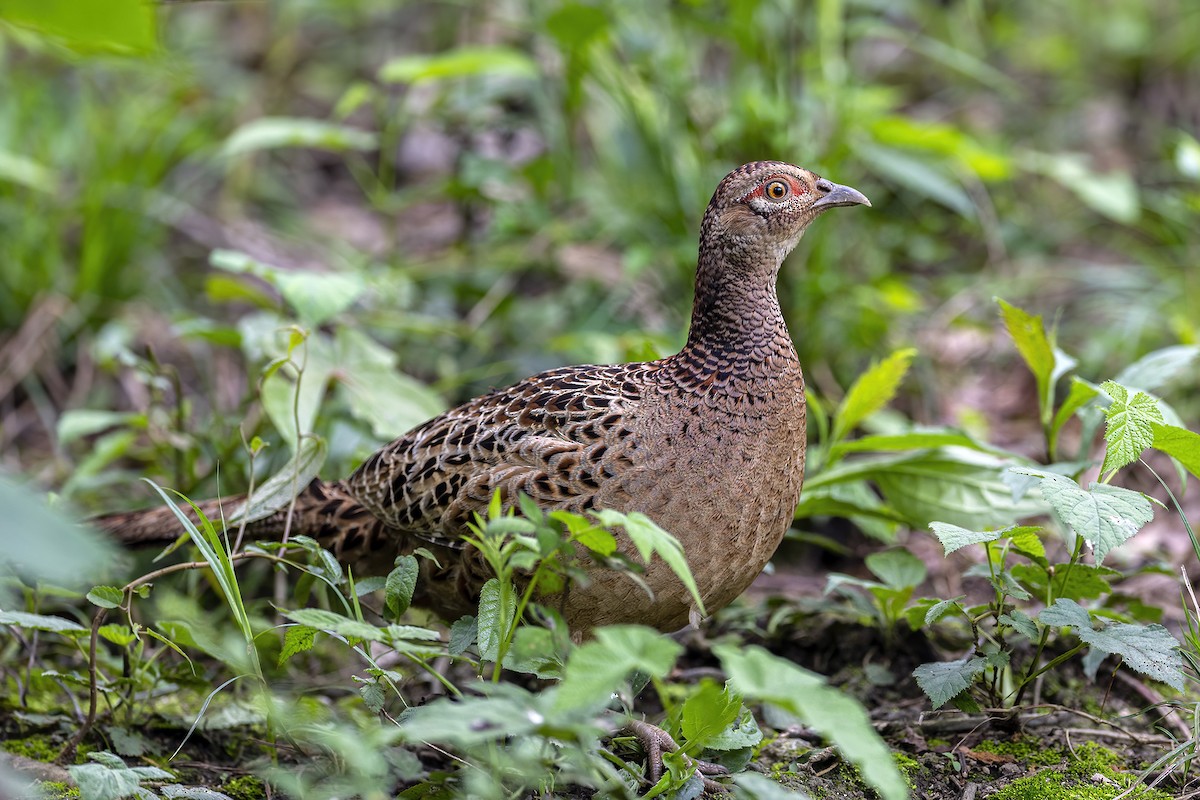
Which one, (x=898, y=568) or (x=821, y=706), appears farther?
(x=898, y=568)

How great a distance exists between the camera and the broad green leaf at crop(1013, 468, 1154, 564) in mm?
2480

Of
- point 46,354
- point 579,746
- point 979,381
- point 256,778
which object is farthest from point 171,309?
point 579,746

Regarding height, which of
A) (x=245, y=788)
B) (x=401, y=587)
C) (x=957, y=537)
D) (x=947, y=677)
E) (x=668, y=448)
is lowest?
(x=245, y=788)

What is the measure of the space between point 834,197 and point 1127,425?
3.25 feet

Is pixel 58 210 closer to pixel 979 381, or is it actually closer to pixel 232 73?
pixel 232 73

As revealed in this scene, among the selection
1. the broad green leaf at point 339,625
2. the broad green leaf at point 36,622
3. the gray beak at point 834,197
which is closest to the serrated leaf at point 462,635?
the broad green leaf at point 339,625

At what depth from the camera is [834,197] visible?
3229mm

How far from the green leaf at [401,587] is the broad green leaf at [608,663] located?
0.81 m

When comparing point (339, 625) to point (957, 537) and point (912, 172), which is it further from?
point (912, 172)

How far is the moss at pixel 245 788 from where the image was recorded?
9.27 ft

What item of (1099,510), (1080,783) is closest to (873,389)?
(1099,510)

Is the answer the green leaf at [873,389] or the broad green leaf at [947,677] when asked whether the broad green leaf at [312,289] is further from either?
the broad green leaf at [947,677]

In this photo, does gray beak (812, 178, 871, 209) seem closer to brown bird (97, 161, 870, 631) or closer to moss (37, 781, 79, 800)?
brown bird (97, 161, 870, 631)

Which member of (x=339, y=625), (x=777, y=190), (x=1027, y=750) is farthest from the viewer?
(x=777, y=190)
